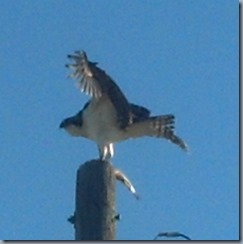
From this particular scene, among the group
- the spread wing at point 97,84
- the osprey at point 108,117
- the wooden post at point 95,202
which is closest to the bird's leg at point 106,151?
the osprey at point 108,117

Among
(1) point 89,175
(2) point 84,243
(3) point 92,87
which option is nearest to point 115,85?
(3) point 92,87

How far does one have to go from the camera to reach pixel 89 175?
3713 millimetres

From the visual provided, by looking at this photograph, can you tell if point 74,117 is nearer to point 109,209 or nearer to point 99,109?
point 99,109

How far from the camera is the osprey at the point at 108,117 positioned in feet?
13.7

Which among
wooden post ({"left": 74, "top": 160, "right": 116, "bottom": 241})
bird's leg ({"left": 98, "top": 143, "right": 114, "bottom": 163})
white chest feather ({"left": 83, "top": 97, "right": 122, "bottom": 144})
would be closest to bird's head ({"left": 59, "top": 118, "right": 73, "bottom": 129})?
white chest feather ({"left": 83, "top": 97, "right": 122, "bottom": 144})

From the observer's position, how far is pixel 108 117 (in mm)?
4285

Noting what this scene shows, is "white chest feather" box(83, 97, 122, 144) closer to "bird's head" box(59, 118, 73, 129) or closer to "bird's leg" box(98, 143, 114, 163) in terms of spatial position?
"bird's leg" box(98, 143, 114, 163)

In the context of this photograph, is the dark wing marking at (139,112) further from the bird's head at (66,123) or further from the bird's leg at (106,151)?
the bird's head at (66,123)

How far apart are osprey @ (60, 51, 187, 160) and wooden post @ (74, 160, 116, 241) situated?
38cm

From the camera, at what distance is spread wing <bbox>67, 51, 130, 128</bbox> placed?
13.7ft

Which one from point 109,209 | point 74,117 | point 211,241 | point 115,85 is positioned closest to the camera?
point 211,241

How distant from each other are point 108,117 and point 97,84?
16 centimetres

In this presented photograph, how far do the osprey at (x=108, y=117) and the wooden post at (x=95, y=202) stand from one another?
381 mm

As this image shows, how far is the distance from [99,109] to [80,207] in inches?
32.8
